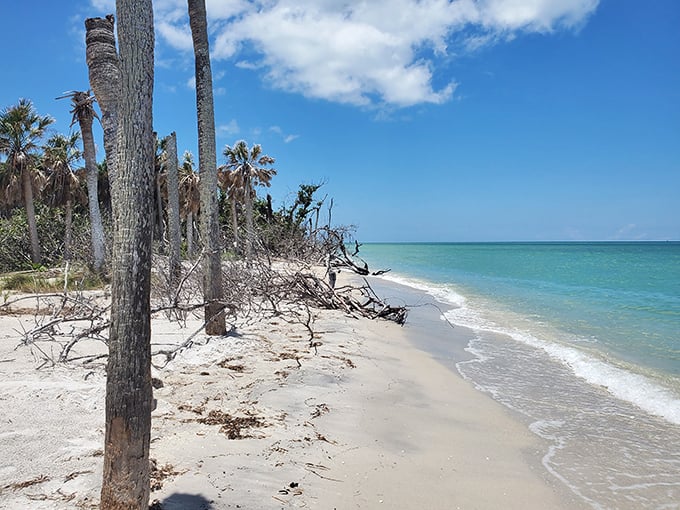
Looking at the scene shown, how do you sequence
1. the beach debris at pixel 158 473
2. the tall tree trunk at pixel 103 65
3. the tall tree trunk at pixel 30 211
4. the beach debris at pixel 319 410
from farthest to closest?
the tall tree trunk at pixel 30 211, the tall tree trunk at pixel 103 65, the beach debris at pixel 319 410, the beach debris at pixel 158 473

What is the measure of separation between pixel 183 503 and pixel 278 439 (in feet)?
4.64

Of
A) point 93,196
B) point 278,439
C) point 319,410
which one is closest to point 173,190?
point 93,196

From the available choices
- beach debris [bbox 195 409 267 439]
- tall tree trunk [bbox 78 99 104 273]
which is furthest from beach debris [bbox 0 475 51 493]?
tall tree trunk [bbox 78 99 104 273]

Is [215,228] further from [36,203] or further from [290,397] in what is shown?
[36,203]

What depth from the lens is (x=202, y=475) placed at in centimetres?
391

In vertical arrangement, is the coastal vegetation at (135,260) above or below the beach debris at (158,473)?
above

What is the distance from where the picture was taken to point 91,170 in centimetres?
2070

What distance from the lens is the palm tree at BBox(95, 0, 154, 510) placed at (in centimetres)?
286

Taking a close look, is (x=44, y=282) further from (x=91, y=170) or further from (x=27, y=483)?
(x=27, y=483)

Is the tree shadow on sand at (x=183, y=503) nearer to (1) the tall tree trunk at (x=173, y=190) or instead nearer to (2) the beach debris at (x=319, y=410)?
(2) the beach debris at (x=319, y=410)

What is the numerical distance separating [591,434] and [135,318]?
5846mm

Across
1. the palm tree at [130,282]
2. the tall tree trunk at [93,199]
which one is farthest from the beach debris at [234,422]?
the tall tree trunk at [93,199]

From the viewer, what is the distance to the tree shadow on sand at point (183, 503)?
11.2 feet

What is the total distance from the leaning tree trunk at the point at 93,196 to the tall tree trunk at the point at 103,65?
40.1 feet
